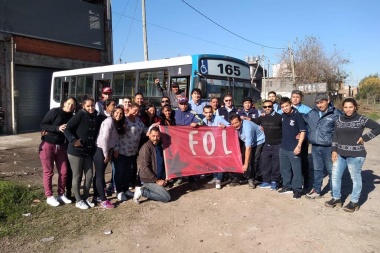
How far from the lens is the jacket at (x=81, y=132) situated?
4.78 metres

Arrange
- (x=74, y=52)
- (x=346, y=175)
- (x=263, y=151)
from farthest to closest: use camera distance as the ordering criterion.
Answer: (x=74, y=52) < (x=346, y=175) < (x=263, y=151)

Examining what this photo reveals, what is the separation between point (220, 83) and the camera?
9.59 meters

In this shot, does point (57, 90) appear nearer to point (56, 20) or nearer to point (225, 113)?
point (56, 20)

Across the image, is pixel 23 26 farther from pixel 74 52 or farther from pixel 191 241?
pixel 191 241

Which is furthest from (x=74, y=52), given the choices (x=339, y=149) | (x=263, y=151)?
(x=339, y=149)

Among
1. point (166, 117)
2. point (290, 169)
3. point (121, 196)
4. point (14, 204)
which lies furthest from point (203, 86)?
point (14, 204)

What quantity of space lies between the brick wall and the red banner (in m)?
13.3

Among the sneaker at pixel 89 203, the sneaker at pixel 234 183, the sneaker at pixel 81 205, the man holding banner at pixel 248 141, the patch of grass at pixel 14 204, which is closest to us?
the patch of grass at pixel 14 204

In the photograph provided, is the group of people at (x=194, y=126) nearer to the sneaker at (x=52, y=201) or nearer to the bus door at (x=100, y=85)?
the sneaker at (x=52, y=201)

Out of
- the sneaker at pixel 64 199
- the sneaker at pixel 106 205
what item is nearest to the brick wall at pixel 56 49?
the sneaker at pixel 64 199

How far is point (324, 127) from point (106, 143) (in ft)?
11.8

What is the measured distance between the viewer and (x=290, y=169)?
5887 millimetres

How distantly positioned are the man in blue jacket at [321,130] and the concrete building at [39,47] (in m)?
14.9

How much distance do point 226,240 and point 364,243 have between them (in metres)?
1.70
